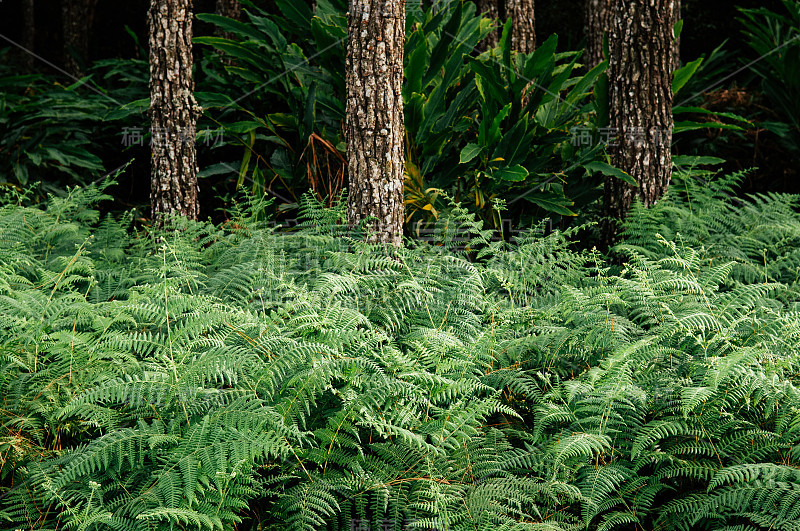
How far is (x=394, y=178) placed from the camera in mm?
3814

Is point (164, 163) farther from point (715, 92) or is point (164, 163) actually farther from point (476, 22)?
point (715, 92)

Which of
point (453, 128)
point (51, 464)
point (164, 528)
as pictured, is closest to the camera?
point (164, 528)

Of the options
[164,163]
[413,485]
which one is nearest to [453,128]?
[164,163]

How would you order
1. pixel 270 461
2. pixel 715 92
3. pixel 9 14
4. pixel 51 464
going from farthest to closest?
pixel 9 14 → pixel 715 92 → pixel 270 461 → pixel 51 464

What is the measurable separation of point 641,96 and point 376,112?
1942 millimetres

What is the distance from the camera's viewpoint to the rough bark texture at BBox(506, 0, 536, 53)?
22.1 ft

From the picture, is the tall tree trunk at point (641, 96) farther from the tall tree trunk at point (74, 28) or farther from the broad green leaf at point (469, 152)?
the tall tree trunk at point (74, 28)

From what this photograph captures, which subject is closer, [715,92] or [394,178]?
[394,178]

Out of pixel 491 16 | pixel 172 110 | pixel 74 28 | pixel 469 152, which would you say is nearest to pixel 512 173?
pixel 469 152

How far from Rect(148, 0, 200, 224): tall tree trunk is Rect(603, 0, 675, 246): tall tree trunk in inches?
118

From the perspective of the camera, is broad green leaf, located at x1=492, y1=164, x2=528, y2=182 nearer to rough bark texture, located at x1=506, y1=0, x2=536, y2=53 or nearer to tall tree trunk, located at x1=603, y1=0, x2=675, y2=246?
tall tree trunk, located at x1=603, y1=0, x2=675, y2=246

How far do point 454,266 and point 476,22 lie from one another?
8.59ft

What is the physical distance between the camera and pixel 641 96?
4.36 metres

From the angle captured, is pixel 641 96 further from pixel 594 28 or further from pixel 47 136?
pixel 47 136
